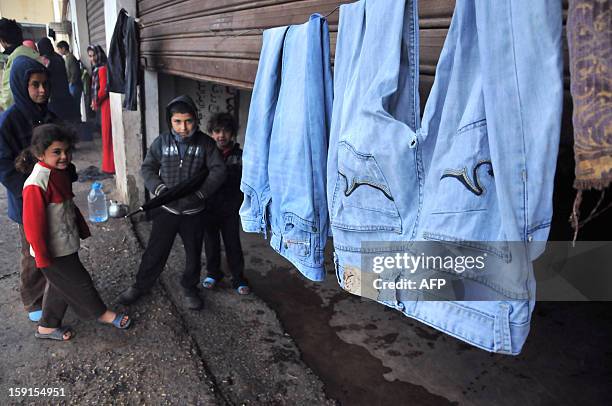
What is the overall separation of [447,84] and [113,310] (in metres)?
3.23

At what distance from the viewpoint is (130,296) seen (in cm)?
351

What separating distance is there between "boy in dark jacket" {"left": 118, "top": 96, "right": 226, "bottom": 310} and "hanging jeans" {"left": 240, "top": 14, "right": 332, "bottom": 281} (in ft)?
5.26

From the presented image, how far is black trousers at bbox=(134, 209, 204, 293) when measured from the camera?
3420mm

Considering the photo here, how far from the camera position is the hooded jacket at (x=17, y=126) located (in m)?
2.94

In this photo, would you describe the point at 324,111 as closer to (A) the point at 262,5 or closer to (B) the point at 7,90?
(A) the point at 262,5

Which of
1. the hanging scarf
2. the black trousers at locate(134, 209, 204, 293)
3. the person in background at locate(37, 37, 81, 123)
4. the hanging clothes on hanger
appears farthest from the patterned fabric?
the person in background at locate(37, 37, 81, 123)

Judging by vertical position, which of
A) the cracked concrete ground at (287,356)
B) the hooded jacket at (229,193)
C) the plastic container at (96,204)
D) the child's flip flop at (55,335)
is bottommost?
the cracked concrete ground at (287,356)

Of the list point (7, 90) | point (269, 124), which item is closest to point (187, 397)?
point (269, 124)

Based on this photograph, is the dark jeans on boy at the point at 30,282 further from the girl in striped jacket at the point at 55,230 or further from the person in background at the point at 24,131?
the girl in striped jacket at the point at 55,230

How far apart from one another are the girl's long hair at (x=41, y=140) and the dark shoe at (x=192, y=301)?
1.51m

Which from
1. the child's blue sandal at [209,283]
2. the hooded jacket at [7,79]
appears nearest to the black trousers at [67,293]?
the child's blue sandal at [209,283]

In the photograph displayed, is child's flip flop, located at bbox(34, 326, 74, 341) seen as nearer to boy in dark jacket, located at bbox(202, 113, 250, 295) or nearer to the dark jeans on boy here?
the dark jeans on boy

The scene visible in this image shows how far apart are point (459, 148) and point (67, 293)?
9.33ft

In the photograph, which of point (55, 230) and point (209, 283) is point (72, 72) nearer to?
point (209, 283)
